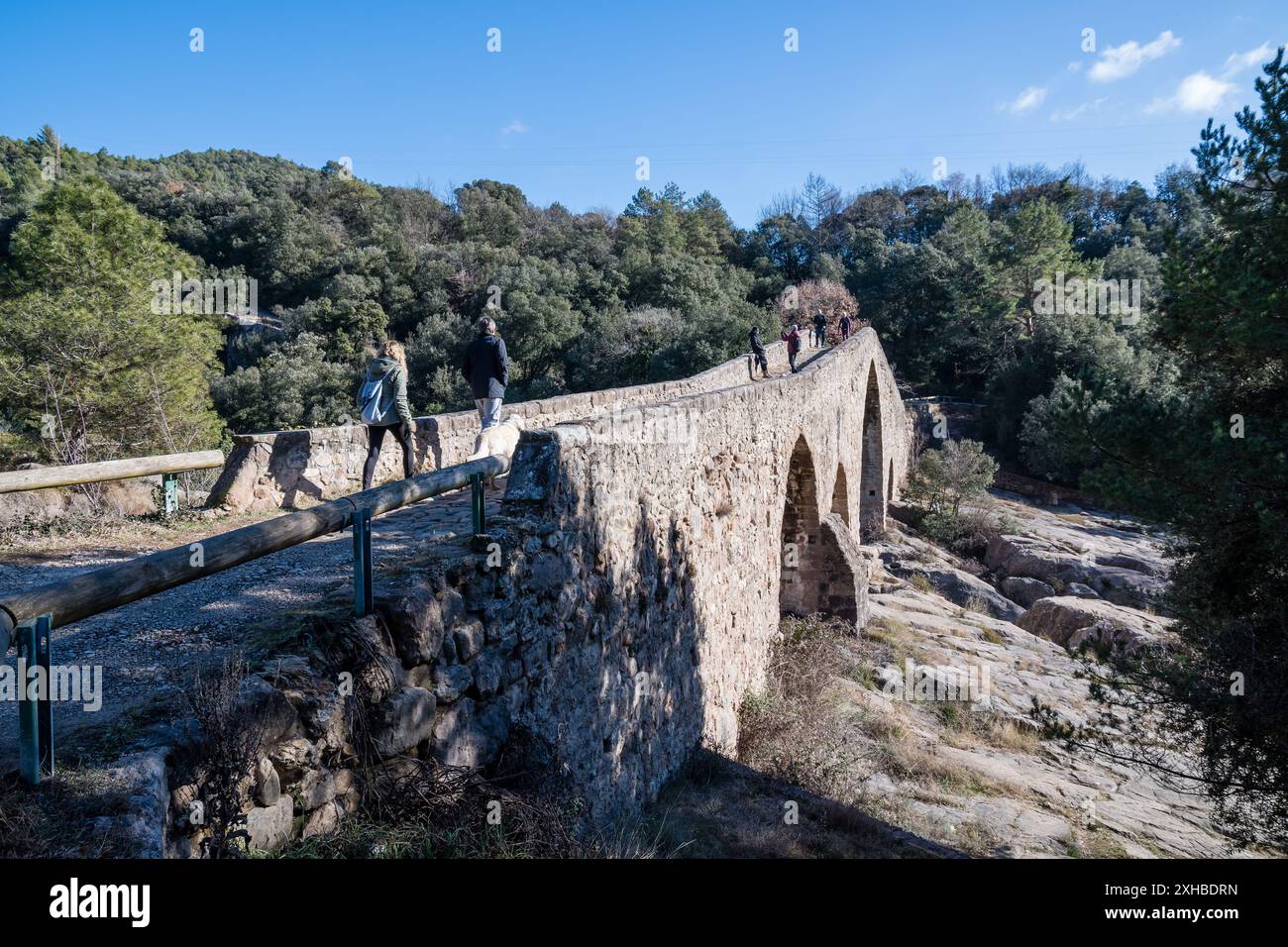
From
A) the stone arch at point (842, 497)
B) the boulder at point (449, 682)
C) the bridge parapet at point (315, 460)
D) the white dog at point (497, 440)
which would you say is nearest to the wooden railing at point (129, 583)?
the boulder at point (449, 682)

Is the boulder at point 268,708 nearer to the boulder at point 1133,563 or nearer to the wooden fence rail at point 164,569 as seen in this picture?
the wooden fence rail at point 164,569

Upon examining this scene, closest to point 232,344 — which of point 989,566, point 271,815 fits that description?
point 989,566

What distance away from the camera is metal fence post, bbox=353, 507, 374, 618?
129 inches

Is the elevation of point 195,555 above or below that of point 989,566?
above

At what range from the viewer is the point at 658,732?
6141 mm

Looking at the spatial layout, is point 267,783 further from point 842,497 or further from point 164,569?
point 842,497

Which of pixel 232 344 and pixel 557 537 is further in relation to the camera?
pixel 232 344

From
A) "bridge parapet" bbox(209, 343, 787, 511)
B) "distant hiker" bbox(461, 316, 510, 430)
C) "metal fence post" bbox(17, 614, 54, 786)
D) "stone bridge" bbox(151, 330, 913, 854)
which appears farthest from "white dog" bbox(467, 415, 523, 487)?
"metal fence post" bbox(17, 614, 54, 786)

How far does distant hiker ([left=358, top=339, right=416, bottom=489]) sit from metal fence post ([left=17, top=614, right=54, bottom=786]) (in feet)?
15.5

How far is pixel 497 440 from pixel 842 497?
35.9ft

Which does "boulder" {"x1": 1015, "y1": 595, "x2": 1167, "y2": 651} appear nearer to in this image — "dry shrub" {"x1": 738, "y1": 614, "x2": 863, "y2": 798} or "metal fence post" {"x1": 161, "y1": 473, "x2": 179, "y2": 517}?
"dry shrub" {"x1": 738, "y1": 614, "x2": 863, "y2": 798}

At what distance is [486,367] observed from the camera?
796cm
